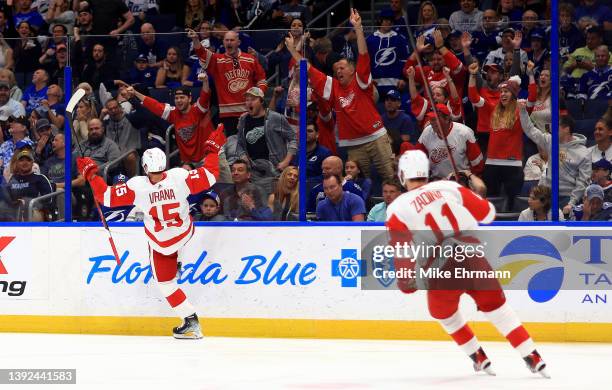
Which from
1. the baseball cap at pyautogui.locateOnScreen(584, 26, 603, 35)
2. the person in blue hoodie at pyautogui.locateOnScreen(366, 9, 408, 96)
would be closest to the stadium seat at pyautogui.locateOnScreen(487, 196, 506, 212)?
the person in blue hoodie at pyautogui.locateOnScreen(366, 9, 408, 96)

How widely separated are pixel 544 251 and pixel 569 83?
1.38 meters

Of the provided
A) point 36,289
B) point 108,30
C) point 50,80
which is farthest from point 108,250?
point 108,30

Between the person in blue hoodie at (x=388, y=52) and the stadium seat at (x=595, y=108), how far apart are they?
1534mm

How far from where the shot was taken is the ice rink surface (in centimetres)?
795

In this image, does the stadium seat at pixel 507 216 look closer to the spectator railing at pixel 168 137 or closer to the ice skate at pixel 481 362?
the ice skate at pixel 481 362

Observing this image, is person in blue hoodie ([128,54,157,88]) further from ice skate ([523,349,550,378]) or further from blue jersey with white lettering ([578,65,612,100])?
ice skate ([523,349,550,378])

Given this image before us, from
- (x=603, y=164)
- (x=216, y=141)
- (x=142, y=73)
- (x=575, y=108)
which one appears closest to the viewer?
(x=603, y=164)

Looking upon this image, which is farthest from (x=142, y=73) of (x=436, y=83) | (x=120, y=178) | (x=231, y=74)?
(x=436, y=83)

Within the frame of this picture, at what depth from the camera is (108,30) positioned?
13.7 m

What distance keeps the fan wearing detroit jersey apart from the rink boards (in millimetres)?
1886

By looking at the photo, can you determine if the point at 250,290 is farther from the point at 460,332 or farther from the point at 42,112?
the point at 460,332

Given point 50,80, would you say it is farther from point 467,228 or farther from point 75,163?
point 467,228

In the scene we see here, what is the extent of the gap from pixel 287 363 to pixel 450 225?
1.63 m

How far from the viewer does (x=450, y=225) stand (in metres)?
8.31
